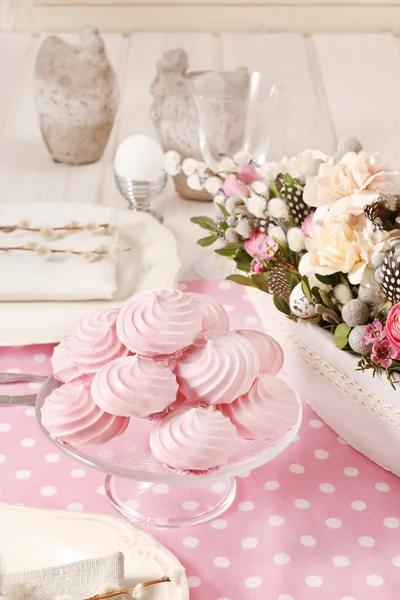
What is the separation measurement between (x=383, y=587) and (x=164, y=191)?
3.00 feet

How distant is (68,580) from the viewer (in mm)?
613

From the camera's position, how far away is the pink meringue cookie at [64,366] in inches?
28.8

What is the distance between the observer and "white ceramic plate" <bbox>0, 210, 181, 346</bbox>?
96cm

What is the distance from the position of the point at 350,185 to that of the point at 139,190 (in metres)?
0.61

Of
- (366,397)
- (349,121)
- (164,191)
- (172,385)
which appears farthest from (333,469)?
(349,121)

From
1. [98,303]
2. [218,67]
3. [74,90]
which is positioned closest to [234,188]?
[98,303]

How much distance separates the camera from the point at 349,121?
1716mm

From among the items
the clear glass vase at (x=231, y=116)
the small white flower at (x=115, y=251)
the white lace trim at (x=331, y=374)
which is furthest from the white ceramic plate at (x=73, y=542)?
the clear glass vase at (x=231, y=116)

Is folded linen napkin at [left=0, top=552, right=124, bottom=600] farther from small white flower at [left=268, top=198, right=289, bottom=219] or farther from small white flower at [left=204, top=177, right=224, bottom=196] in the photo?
small white flower at [left=204, top=177, right=224, bottom=196]

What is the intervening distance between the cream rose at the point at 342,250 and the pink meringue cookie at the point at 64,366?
226mm

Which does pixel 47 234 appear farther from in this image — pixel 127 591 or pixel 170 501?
pixel 127 591

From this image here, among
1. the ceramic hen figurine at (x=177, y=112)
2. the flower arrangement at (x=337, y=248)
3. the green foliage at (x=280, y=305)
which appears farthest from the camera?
the ceramic hen figurine at (x=177, y=112)

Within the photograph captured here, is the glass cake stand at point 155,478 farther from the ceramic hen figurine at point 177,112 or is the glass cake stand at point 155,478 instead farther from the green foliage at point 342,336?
the ceramic hen figurine at point 177,112

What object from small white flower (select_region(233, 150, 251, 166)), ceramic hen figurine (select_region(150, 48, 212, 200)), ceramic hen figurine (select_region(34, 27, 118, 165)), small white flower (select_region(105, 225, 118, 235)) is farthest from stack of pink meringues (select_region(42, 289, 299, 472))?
ceramic hen figurine (select_region(34, 27, 118, 165))
